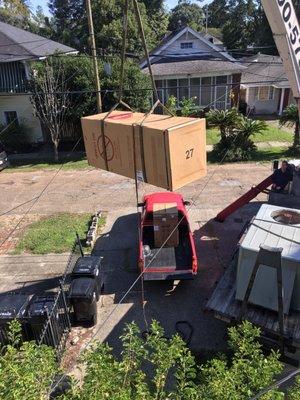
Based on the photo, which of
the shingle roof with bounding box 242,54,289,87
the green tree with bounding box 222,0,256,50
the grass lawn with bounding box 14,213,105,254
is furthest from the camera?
the green tree with bounding box 222,0,256,50

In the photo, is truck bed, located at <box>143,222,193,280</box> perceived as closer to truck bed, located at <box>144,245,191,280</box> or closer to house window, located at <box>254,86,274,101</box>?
truck bed, located at <box>144,245,191,280</box>

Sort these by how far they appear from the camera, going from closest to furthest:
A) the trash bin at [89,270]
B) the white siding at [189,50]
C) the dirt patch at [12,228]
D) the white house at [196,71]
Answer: the trash bin at [89,270] < the dirt patch at [12,228] < the white house at [196,71] < the white siding at [189,50]

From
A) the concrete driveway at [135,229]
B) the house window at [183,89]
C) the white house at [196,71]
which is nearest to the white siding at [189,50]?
the white house at [196,71]

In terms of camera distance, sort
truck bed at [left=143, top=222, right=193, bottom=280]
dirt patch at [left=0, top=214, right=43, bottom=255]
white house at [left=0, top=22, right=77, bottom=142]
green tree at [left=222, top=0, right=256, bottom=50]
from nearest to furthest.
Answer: truck bed at [left=143, top=222, right=193, bottom=280] < dirt patch at [left=0, top=214, right=43, bottom=255] < white house at [left=0, top=22, right=77, bottom=142] < green tree at [left=222, top=0, right=256, bottom=50]

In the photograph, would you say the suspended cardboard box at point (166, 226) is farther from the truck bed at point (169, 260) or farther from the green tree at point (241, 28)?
the green tree at point (241, 28)

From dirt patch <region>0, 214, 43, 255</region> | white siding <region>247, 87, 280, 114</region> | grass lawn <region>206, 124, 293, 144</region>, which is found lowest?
dirt patch <region>0, 214, 43, 255</region>

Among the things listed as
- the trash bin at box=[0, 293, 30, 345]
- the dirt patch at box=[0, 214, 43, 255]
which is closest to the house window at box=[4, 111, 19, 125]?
the dirt patch at box=[0, 214, 43, 255]
